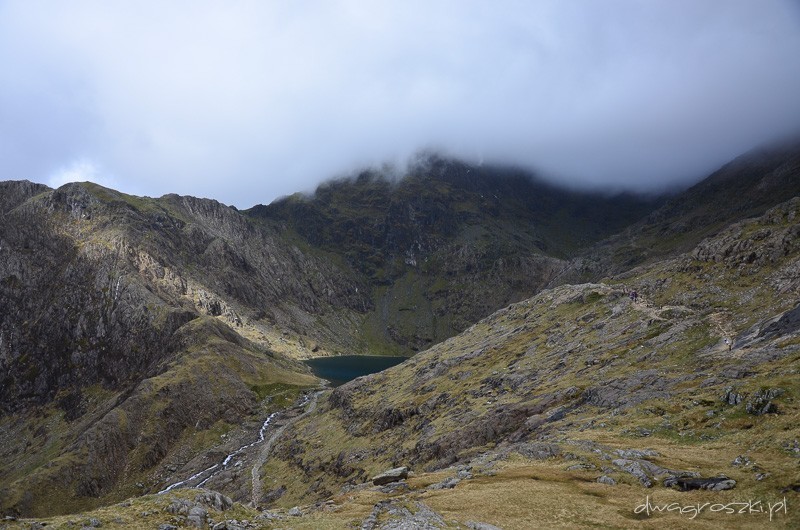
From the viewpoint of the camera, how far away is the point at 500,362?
120 metres

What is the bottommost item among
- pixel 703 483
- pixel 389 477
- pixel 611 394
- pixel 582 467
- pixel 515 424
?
pixel 515 424

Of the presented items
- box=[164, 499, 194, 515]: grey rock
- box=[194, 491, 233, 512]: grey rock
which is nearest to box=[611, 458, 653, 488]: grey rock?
box=[194, 491, 233, 512]: grey rock

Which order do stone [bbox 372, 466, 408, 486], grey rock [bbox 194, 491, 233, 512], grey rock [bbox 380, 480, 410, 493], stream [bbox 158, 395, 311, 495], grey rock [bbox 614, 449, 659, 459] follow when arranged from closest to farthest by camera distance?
grey rock [bbox 194, 491, 233, 512], grey rock [bbox 614, 449, 659, 459], grey rock [bbox 380, 480, 410, 493], stone [bbox 372, 466, 408, 486], stream [bbox 158, 395, 311, 495]

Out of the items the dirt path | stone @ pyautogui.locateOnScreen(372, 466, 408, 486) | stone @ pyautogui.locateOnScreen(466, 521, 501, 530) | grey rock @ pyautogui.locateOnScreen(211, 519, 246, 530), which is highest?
grey rock @ pyautogui.locateOnScreen(211, 519, 246, 530)

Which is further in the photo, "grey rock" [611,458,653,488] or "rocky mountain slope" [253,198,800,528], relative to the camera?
"rocky mountain slope" [253,198,800,528]

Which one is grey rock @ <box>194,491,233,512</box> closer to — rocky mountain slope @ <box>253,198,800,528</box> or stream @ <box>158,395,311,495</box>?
rocky mountain slope @ <box>253,198,800,528</box>

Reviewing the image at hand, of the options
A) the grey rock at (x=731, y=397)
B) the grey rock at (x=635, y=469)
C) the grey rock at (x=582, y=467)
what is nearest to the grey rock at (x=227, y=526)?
the grey rock at (x=582, y=467)

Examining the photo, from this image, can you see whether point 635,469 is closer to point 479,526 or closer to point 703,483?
point 703,483

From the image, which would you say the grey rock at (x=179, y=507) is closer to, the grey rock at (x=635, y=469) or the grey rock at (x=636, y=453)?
the grey rock at (x=635, y=469)

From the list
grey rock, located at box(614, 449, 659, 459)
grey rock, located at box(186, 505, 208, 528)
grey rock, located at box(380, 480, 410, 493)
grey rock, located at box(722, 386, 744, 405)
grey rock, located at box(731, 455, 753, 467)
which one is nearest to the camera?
grey rock, located at box(186, 505, 208, 528)

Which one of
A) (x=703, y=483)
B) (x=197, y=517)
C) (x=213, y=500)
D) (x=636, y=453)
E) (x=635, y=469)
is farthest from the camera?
(x=636, y=453)

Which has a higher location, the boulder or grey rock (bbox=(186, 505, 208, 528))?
grey rock (bbox=(186, 505, 208, 528))

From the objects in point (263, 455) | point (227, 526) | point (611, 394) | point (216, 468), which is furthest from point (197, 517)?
point (216, 468)

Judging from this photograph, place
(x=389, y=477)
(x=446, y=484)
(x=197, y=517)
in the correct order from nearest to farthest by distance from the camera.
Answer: (x=197, y=517)
(x=446, y=484)
(x=389, y=477)
